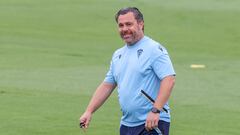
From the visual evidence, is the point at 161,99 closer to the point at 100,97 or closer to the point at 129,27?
the point at 129,27

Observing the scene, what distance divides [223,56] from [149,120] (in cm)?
1660

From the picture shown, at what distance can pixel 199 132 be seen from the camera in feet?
41.1

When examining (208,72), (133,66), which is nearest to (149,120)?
(133,66)

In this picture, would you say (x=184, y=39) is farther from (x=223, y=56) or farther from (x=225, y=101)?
(x=225, y=101)

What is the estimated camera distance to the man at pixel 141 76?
7848 millimetres

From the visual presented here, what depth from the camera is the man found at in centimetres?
785

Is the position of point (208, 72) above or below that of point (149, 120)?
below

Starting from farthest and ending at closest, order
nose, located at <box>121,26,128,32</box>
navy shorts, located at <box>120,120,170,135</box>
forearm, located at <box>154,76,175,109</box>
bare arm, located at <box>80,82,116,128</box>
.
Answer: bare arm, located at <box>80,82,116,128</box>
navy shorts, located at <box>120,120,170,135</box>
nose, located at <box>121,26,128,32</box>
forearm, located at <box>154,76,175,109</box>

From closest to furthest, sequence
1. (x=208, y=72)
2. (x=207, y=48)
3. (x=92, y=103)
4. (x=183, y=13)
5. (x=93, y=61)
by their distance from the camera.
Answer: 1. (x=92, y=103)
2. (x=208, y=72)
3. (x=93, y=61)
4. (x=207, y=48)
5. (x=183, y=13)

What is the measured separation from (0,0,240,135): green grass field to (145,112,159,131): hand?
14.8ft

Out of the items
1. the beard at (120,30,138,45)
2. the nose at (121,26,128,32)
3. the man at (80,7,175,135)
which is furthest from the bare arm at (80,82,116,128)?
the nose at (121,26,128,32)

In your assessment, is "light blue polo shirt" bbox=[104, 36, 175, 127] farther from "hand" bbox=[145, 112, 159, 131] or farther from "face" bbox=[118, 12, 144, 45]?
"hand" bbox=[145, 112, 159, 131]

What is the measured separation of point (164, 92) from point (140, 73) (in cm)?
34

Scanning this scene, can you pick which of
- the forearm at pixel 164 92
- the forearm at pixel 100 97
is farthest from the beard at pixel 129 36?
the forearm at pixel 100 97
